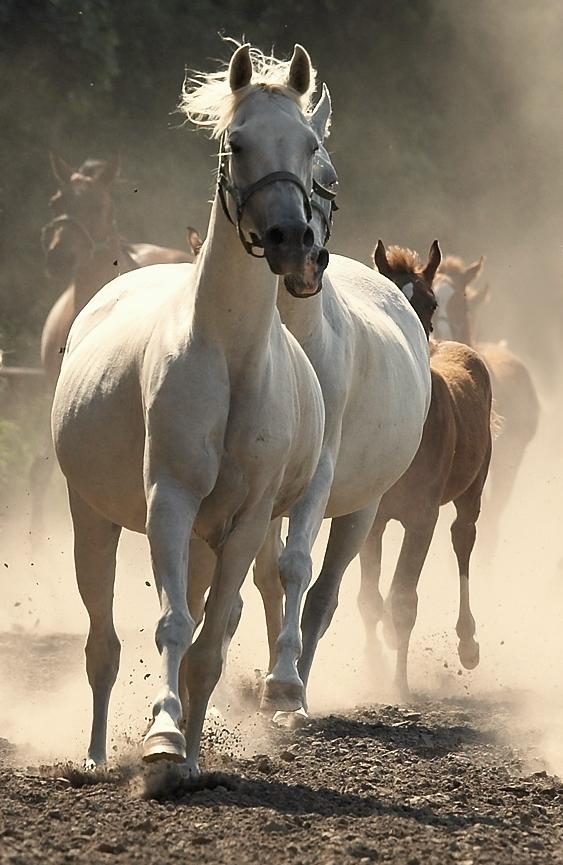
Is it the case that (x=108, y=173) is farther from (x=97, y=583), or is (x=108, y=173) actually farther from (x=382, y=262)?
(x=97, y=583)

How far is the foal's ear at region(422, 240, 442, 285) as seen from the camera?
11.1 metres

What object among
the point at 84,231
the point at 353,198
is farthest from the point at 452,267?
the point at 353,198

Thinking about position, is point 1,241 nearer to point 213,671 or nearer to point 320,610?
point 320,610

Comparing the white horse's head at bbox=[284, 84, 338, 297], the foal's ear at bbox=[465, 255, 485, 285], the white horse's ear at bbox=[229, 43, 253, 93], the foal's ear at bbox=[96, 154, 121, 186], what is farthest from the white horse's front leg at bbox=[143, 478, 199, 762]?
the foal's ear at bbox=[465, 255, 485, 285]

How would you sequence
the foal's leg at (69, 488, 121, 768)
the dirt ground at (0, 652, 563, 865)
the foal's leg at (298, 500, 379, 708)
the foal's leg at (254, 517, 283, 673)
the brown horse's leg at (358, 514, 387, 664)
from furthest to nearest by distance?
1. the brown horse's leg at (358, 514, 387, 664)
2. the foal's leg at (254, 517, 283, 673)
3. the foal's leg at (298, 500, 379, 708)
4. the foal's leg at (69, 488, 121, 768)
5. the dirt ground at (0, 652, 563, 865)

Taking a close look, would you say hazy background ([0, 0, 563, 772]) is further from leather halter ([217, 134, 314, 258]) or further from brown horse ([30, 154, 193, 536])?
leather halter ([217, 134, 314, 258])

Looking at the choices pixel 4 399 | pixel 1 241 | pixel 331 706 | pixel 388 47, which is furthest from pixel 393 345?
pixel 388 47

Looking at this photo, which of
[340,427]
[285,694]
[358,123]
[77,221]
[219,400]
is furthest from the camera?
[358,123]

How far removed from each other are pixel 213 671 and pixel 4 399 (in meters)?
12.0

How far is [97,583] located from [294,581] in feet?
2.62

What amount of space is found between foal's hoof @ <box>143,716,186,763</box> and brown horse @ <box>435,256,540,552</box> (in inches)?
388

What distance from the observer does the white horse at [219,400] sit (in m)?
5.70

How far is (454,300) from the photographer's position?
53.0ft

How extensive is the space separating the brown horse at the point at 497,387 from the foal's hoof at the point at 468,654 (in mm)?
4738
